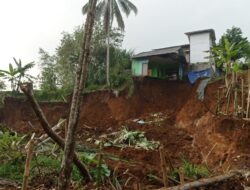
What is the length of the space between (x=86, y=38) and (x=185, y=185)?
2.52 metres

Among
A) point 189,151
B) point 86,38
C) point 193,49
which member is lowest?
point 189,151

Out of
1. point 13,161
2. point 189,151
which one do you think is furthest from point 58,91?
point 13,161

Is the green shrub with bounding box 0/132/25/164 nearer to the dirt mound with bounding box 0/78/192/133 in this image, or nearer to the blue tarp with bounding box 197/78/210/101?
the blue tarp with bounding box 197/78/210/101

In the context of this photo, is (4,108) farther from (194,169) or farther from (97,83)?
(194,169)

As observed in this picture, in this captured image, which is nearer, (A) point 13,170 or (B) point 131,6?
(A) point 13,170

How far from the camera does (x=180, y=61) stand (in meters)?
25.6

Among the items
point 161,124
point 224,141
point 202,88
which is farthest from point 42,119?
point 202,88

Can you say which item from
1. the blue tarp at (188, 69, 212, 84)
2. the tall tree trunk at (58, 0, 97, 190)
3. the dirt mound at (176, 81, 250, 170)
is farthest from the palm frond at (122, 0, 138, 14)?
the tall tree trunk at (58, 0, 97, 190)

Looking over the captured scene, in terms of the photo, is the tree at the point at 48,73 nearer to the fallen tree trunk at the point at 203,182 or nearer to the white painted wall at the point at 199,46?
the white painted wall at the point at 199,46

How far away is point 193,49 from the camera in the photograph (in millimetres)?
26391

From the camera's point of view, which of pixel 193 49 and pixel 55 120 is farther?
pixel 193 49

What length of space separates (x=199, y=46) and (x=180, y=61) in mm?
1799

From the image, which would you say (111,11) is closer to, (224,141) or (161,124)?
(161,124)

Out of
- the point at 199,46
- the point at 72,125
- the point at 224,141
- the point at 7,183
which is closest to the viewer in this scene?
the point at 72,125
